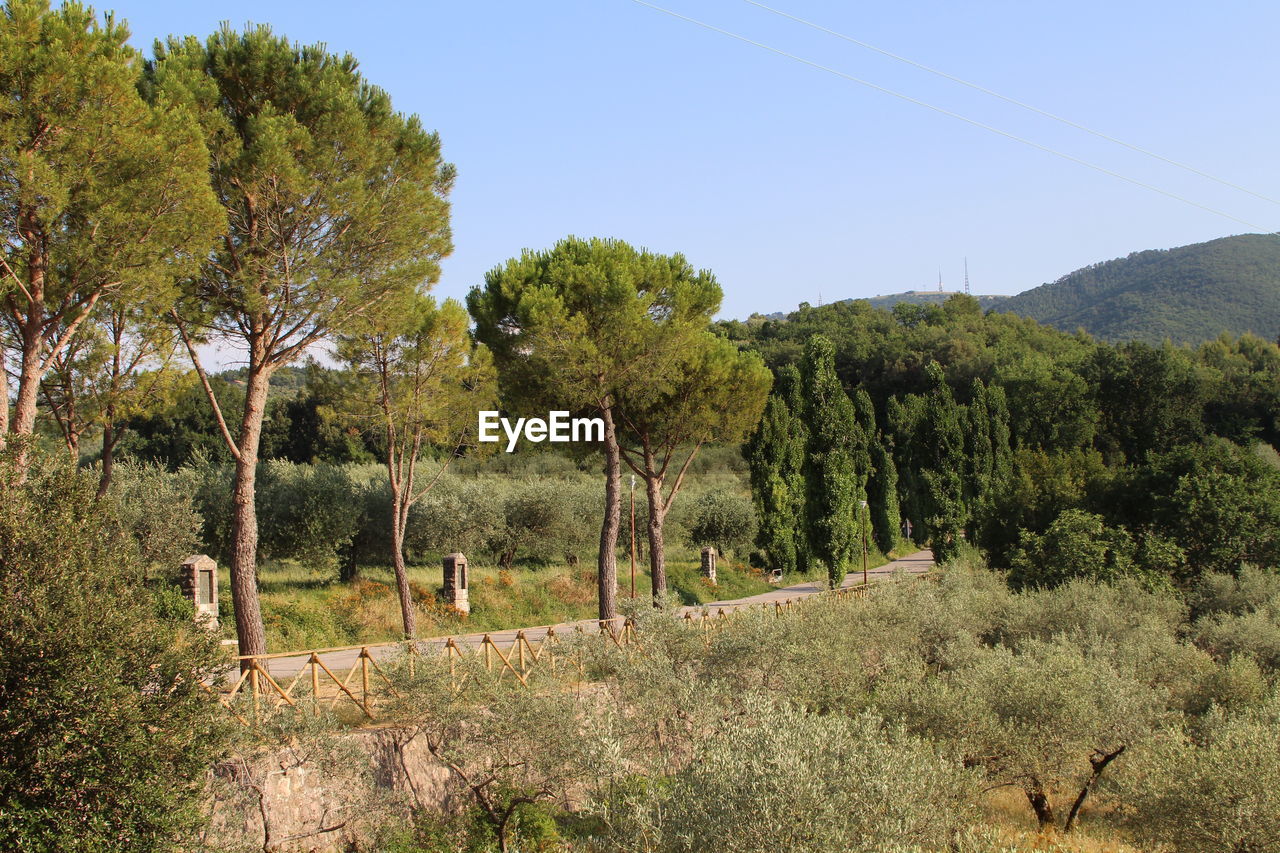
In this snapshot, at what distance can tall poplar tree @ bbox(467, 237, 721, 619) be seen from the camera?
20.9 metres

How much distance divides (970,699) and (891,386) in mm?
52947

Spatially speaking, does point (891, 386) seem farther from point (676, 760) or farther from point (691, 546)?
point (676, 760)

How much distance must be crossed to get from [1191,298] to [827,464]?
131 meters

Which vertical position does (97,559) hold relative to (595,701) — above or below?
above

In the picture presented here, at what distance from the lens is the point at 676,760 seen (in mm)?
12586

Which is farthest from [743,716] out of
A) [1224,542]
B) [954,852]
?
[1224,542]

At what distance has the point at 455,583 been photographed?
2327 centimetres

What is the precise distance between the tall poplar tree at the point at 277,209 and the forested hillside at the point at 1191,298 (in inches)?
4927

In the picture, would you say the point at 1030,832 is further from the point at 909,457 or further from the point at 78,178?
the point at 909,457

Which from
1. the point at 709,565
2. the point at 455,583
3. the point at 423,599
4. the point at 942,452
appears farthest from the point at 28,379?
the point at 942,452

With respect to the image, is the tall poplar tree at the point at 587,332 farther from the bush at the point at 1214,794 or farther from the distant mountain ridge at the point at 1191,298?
the distant mountain ridge at the point at 1191,298

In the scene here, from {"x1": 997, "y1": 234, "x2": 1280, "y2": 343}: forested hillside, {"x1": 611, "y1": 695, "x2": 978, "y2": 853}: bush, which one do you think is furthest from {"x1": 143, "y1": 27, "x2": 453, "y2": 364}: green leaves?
{"x1": 997, "y1": 234, "x2": 1280, "y2": 343}: forested hillside

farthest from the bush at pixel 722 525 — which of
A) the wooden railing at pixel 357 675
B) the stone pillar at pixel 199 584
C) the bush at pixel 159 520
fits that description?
the stone pillar at pixel 199 584

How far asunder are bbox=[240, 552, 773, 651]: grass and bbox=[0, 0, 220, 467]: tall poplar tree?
26.4ft
